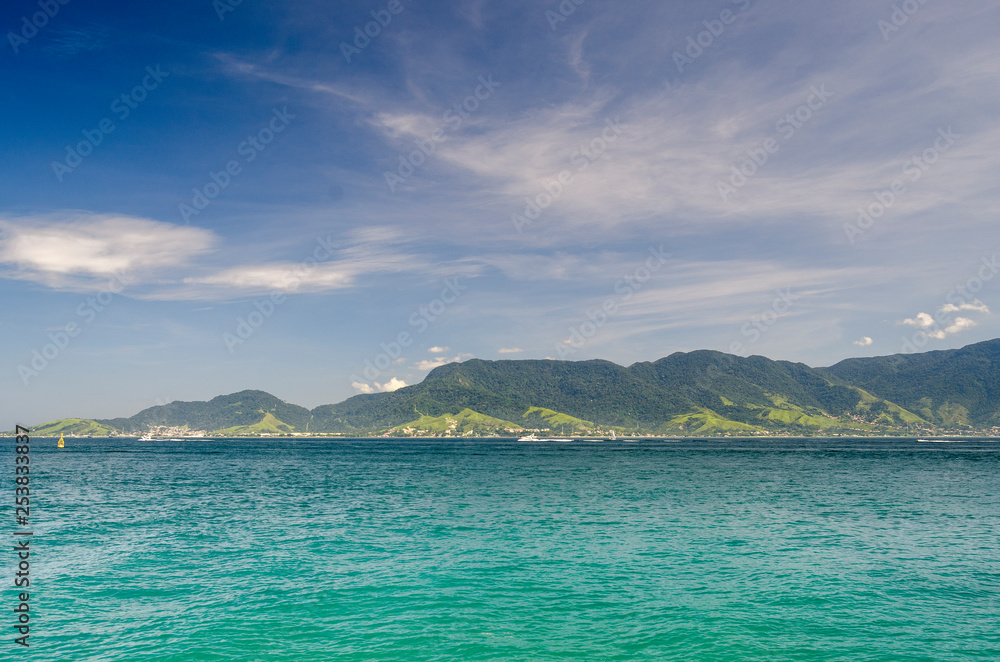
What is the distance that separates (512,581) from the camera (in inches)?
1070

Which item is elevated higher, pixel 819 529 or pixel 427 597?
pixel 427 597

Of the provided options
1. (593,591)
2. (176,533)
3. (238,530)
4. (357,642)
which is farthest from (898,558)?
(176,533)

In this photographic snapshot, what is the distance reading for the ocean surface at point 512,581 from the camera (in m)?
19.5

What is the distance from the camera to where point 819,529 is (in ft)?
133

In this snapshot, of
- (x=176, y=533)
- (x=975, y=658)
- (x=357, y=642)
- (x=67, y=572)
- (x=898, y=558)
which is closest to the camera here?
(x=975, y=658)

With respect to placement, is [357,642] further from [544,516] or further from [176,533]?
[544,516]

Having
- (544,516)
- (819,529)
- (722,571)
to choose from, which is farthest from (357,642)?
(819,529)

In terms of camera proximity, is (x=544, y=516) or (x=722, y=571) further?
(x=544, y=516)

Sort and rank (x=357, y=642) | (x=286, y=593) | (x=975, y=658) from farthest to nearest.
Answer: (x=286, y=593) < (x=357, y=642) < (x=975, y=658)

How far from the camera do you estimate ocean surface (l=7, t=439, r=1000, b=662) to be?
1950 cm

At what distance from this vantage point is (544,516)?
47.2m

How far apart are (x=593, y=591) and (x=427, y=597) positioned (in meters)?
7.35

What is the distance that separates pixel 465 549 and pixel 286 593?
39.5 ft

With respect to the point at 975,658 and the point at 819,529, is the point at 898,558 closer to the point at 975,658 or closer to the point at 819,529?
the point at 819,529
